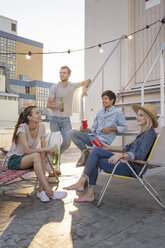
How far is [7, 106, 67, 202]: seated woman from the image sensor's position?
3.01m

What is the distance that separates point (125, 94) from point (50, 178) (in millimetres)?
2578

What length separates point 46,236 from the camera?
205 cm

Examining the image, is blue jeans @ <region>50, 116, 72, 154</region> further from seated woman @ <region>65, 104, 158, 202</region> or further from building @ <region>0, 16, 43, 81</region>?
building @ <region>0, 16, 43, 81</region>

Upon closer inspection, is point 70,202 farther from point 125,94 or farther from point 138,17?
point 138,17

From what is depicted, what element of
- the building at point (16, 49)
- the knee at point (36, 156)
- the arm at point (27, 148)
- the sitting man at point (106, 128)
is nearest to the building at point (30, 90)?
the building at point (16, 49)

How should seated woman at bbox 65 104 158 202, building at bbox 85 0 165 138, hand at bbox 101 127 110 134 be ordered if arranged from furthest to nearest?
building at bbox 85 0 165 138
hand at bbox 101 127 110 134
seated woman at bbox 65 104 158 202

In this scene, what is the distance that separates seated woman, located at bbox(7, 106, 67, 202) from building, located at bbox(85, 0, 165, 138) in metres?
2.39

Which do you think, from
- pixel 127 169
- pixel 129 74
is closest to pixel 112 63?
pixel 129 74

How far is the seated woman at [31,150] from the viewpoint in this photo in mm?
3008

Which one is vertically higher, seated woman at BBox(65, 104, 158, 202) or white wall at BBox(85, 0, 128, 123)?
white wall at BBox(85, 0, 128, 123)

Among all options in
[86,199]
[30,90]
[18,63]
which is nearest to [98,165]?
[86,199]

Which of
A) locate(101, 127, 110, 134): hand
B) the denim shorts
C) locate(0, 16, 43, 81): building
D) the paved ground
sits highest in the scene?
locate(0, 16, 43, 81): building

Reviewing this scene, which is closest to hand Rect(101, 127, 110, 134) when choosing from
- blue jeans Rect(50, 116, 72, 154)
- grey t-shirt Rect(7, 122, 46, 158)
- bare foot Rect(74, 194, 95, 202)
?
blue jeans Rect(50, 116, 72, 154)

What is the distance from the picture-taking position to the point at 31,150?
328cm
